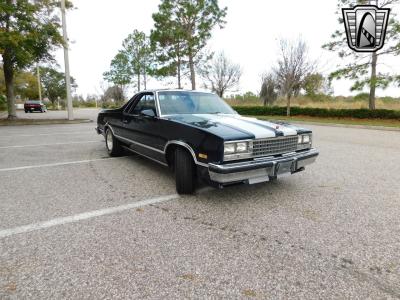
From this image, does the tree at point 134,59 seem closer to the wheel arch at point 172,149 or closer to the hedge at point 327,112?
the hedge at point 327,112

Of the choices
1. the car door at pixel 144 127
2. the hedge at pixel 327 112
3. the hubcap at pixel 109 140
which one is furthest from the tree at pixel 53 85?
the car door at pixel 144 127

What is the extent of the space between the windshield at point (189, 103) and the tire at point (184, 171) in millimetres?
981

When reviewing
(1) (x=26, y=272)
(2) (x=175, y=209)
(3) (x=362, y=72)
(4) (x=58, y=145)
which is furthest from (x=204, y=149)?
(3) (x=362, y=72)

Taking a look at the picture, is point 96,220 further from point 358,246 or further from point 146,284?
point 358,246

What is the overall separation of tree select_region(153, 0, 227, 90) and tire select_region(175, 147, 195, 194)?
72.2 feet

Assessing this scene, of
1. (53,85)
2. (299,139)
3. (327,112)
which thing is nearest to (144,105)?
(299,139)

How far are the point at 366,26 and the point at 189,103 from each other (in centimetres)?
1457

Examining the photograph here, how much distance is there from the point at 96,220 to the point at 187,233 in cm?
106

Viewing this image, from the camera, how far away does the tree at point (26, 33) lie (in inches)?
512

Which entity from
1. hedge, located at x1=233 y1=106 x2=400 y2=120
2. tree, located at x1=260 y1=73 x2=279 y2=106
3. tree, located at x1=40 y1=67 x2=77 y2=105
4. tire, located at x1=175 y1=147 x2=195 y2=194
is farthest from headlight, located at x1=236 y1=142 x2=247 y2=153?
tree, located at x1=40 y1=67 x2=77 y2=105

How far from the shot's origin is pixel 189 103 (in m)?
4.73

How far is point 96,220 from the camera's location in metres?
3.01

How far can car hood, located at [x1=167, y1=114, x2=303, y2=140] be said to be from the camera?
10.8ft

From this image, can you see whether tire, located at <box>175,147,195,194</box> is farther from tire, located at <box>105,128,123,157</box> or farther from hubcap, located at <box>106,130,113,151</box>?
hubcap, located at <box>106,130,113,151</box>
